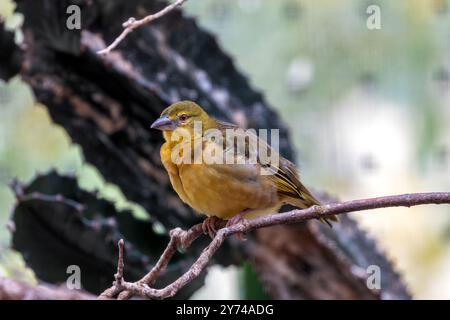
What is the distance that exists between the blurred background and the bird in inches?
24.3

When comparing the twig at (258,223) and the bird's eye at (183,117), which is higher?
the bird's eye at (183,117)

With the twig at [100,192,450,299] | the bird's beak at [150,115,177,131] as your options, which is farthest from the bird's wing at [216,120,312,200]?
the twig at [100,192,450,299]

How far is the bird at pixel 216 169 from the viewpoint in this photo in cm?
165

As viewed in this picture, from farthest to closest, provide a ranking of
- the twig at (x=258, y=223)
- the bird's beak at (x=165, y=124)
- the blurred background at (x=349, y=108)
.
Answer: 1. the blurred background at (x=349, y=108)
2. the bird's beak at (x=165, y=124)
3. the twig at (x=258, y=223)

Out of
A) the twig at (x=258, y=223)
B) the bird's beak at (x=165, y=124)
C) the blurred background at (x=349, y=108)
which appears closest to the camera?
the twig at (x=258, y=223)

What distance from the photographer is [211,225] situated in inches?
69.5

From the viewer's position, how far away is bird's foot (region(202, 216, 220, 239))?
1725mm

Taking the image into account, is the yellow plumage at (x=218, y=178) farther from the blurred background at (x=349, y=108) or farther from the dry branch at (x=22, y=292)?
the blurred background at (x=349, y=108)

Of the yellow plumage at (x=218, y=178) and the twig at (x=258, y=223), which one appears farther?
the yellow plumage at (x=218, y=178)

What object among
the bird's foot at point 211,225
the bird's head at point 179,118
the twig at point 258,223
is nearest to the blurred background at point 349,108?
the bird's foot at point 211,225

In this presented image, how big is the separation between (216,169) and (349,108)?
86 centimetres

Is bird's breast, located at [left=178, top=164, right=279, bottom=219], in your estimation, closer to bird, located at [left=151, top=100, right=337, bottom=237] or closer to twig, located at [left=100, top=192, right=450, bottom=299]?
bird, located at [left=151, top=100, right=337, bottom=237]

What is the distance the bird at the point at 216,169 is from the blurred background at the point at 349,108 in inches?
24.3
